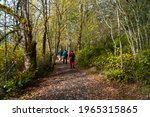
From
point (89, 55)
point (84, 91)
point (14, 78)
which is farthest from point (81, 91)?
point (89, 55)

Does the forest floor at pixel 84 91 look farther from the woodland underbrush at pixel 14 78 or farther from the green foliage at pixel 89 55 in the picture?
the green foliage at pixel 89 55

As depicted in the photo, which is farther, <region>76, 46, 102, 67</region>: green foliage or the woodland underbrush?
<region>76, 46, 102, 67</region>: green foliage

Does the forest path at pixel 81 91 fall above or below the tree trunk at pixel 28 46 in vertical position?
below

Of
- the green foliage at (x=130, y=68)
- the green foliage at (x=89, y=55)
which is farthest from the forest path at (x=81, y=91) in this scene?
the green foliage at (x=89, y=55)

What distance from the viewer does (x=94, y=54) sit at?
2739 centimetres

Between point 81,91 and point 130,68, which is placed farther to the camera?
point 130,68

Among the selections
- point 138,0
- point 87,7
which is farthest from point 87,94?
point 87,7

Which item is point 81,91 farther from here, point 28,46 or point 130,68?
point 28,46

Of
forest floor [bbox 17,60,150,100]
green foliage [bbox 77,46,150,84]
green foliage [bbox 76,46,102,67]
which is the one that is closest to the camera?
forest floor [bbox 17,60,150,100]

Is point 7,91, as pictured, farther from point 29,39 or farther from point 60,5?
point 60,5

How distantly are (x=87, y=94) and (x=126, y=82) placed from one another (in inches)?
120

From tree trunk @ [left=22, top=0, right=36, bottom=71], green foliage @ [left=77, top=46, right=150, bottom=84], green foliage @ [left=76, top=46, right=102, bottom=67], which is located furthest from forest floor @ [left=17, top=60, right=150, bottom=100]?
green foliage @ [left=76, top=46, right=102, bottom=67]

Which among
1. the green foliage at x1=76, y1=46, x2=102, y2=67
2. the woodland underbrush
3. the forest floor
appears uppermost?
the green foliage at x1=76, y1=46, x2=102, y2=67

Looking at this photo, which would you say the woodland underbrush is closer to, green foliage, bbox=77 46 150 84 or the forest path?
the forest path
